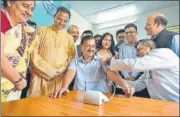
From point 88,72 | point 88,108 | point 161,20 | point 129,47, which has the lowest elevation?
point 88,108

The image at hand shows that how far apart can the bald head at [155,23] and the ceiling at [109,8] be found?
43 mm

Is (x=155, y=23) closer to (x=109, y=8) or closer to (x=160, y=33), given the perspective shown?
(x=160, y=33)

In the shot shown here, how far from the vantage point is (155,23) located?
2.61 feet

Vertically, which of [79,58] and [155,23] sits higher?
[155,23]

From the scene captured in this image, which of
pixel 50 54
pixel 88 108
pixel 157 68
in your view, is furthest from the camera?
pixel 50 54

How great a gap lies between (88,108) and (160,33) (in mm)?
417

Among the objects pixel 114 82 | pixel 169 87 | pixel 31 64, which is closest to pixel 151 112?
pixel 169 87

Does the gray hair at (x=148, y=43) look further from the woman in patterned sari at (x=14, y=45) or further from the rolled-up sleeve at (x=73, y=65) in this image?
the woman in patterned sari at (x=14, y=45)

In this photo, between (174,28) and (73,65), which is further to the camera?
(73,65)

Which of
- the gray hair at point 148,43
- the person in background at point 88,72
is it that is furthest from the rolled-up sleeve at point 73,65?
the gray hair at point 148,43

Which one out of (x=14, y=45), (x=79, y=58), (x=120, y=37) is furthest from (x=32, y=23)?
(x=120, y=37)

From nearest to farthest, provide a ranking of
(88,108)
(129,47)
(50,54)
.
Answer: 1. (88,108)
2. (129,47)
3. (50,54)

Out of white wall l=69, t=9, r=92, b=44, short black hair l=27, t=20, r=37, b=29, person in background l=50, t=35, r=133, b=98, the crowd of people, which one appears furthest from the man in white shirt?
short black hair l=27, t=20, r=37, b=29

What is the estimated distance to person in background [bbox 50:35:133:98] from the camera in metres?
0.92
